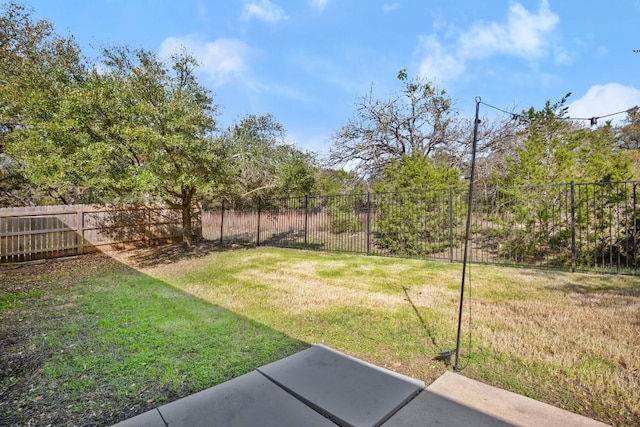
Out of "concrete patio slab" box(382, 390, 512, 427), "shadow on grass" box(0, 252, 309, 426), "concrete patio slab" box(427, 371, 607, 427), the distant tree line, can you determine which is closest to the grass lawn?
"shadow on grass" box(0, 252, 309, 426)

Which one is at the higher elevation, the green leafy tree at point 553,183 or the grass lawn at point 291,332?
the green leafy tree at point 553,183

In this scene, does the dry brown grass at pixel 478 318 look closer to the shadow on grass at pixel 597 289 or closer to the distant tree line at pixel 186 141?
the shadow on grass at pixel 597 289

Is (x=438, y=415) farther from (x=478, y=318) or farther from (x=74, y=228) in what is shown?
(x=74, y=228)

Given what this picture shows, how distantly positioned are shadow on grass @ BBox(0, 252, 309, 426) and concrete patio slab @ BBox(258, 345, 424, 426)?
0.31m

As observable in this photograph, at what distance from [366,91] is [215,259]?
8.28 m

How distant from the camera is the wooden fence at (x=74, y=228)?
6961mm

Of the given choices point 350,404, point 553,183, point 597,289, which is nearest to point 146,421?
point 350,404

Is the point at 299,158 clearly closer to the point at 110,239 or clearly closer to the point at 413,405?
the point at 110,239

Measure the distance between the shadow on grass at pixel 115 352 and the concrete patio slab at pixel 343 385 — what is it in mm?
307

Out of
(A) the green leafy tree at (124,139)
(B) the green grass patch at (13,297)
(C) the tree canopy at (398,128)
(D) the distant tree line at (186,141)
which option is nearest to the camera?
(B) the green grass patch at (13,297)

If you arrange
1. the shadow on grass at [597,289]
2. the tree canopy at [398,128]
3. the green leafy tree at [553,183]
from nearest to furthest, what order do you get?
the shadow on grass at [597,289] → the green leafy tree at [553,183] → the tree canopy at [398,128]

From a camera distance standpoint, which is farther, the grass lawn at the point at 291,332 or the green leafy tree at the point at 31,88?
the green leafy tree at the point at 31,88

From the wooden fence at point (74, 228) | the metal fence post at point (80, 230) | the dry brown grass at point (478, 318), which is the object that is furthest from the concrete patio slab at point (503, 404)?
the metal fence post at point (80, 230)

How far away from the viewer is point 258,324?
10.6ft
